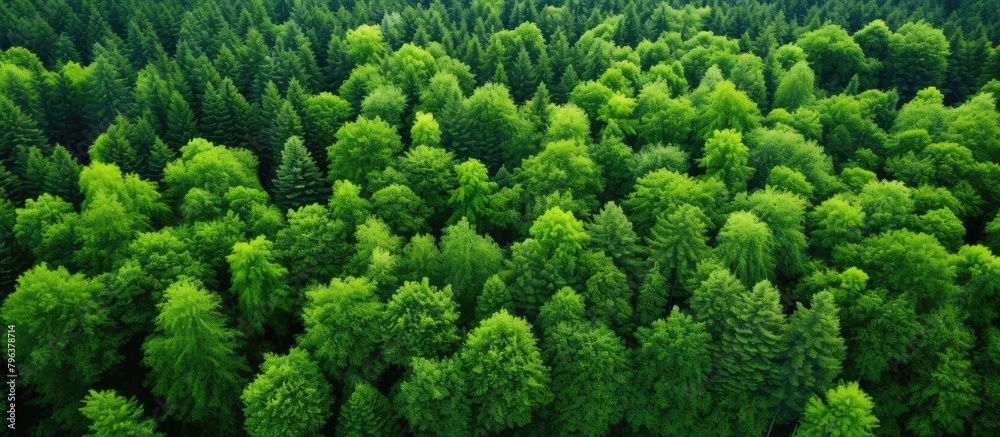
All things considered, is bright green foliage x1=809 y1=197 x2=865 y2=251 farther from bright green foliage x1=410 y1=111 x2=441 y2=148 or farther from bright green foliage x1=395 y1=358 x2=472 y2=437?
bright green foliage x1=410 y1=111 x2=441 y2=148

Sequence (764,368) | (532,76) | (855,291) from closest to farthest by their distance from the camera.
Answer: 1. (764,368)
2. (855,291)
3. (532,76)

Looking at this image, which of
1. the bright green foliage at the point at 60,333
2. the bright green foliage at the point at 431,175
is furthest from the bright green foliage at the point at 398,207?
the bright green foliage at the point at 60,333

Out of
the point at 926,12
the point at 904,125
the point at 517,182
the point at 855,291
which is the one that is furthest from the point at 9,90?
the point at 926,12

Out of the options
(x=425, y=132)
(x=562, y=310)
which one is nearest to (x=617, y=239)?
(x=562, y=310)

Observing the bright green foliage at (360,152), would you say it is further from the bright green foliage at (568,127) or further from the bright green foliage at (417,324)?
the bright green foliage at (417,324)

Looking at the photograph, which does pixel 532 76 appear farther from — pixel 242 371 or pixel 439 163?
pixel 242 371

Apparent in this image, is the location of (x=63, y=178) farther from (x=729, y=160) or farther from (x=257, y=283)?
(x=729, y=160)

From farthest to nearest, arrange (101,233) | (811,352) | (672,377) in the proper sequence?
1. (101,233)
2. (672,377)
3. (811,352)
